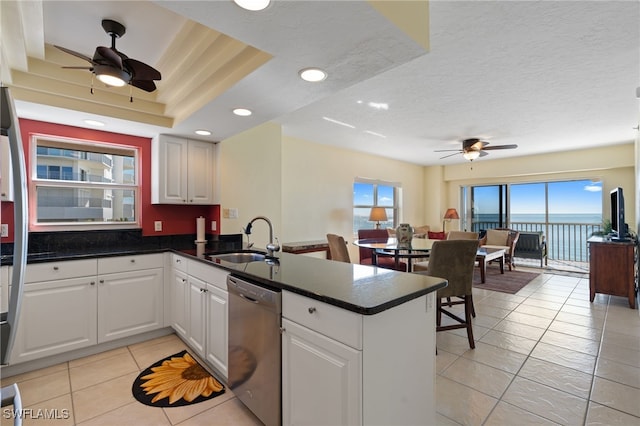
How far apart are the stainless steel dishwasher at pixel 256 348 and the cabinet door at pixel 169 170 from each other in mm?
1768

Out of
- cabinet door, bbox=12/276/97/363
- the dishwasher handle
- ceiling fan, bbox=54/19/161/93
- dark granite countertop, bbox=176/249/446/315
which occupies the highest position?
ceiling fan, bbox=54/19/161/93

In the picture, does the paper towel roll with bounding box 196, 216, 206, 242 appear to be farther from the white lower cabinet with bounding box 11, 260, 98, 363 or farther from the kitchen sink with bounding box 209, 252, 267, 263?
the white lower cabinet with bounding box 11, 260, 98, 363

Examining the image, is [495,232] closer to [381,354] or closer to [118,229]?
[381,354]

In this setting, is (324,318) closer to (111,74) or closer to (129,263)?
(111,74)

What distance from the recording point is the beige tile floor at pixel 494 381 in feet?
6.17

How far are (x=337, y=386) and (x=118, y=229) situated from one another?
309 centimetres

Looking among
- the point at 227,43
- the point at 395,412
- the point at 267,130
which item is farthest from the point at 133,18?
the point at 395,412

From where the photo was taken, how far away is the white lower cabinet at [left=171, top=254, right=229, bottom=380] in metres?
2.15

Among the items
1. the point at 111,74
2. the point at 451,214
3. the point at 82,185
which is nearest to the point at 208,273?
the point at 111,74

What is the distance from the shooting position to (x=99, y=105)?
2.63m

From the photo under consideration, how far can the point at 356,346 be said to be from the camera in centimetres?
123

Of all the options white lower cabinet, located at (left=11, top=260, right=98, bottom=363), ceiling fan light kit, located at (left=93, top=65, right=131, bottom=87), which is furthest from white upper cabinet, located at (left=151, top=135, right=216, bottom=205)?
ceiling fan light kit, located at (left=93, top=65, right=131, bottom=87)

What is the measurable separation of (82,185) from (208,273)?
76.4 inches

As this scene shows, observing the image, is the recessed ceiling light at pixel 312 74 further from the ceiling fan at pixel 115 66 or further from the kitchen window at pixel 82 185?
the kitchen window at pixel 82 185
